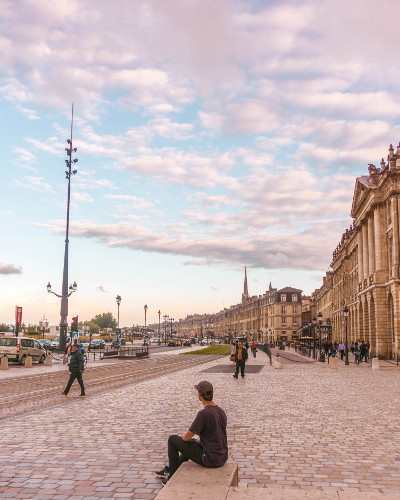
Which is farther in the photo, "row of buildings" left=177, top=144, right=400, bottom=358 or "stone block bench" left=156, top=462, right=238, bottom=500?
"row of buildings" left=177, top=144, right=400, bottom=358

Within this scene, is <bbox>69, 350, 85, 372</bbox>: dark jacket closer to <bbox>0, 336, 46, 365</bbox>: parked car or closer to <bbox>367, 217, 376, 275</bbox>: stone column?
<bbox>0, 336, 46, 365</bbox>: parked car

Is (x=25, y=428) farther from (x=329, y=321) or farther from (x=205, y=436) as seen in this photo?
(x=329, y=321)

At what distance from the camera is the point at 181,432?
1015cm

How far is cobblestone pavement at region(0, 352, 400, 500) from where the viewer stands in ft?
21.9

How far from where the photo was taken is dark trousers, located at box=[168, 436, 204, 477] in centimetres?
616

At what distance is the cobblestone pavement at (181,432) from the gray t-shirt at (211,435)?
895mm

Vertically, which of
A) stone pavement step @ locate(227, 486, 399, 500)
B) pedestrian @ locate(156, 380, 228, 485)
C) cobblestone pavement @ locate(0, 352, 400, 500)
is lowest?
cobblestone pavement @ locate(0, 352, 400, 500)

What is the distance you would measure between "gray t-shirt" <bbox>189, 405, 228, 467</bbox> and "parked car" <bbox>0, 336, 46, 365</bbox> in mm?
29945

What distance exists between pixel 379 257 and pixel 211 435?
148 ft

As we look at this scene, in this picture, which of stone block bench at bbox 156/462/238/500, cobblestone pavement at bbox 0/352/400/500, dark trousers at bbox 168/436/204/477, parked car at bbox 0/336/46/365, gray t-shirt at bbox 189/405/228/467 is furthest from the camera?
parked car at bbox 0/336/46/365

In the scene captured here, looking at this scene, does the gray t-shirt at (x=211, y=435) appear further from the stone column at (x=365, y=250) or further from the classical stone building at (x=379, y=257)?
the stone column at (x=365, y=250)

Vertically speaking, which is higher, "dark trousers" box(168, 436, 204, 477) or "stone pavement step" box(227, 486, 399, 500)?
"dark trousers" box(168, 436, 204, 477)

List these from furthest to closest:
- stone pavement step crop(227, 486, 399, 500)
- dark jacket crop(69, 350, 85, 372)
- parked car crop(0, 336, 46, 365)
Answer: parked car crop(0, 336, 46, 365) < dark jacket crop(69, 350, 85, 372) < stone pavement step crop(227, 486, 399, 500)

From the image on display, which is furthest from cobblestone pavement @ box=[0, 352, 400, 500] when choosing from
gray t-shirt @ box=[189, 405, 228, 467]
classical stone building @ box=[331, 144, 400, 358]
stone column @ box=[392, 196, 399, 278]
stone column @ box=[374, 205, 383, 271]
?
stone column @ box=[374, 205, 383, 271]
